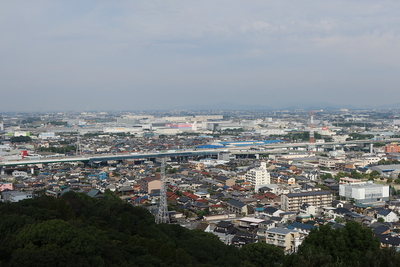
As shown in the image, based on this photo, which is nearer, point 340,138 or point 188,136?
point 340,138

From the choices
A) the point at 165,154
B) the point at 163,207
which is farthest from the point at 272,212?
the point at 165,154

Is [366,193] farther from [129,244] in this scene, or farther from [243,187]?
[129,244]

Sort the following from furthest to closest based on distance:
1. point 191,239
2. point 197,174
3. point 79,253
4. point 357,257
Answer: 1. point 197,174
2. point 191,239
3. point 357,257
4. point 79,253

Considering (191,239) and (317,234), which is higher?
(317,234)

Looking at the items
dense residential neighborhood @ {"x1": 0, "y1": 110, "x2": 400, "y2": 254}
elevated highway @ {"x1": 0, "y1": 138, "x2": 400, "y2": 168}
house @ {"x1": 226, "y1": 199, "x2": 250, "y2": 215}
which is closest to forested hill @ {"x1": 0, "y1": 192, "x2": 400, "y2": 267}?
dense residential neighborhood @ {"x1": 0, "y1": 110, "x2": 400, "y2": 254}

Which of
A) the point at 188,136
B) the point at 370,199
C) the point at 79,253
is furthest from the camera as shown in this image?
the point at 188,136

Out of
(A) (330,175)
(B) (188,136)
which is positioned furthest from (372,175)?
(B) (188,136)

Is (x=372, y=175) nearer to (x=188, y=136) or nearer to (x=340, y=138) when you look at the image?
(x=340, y=138)
